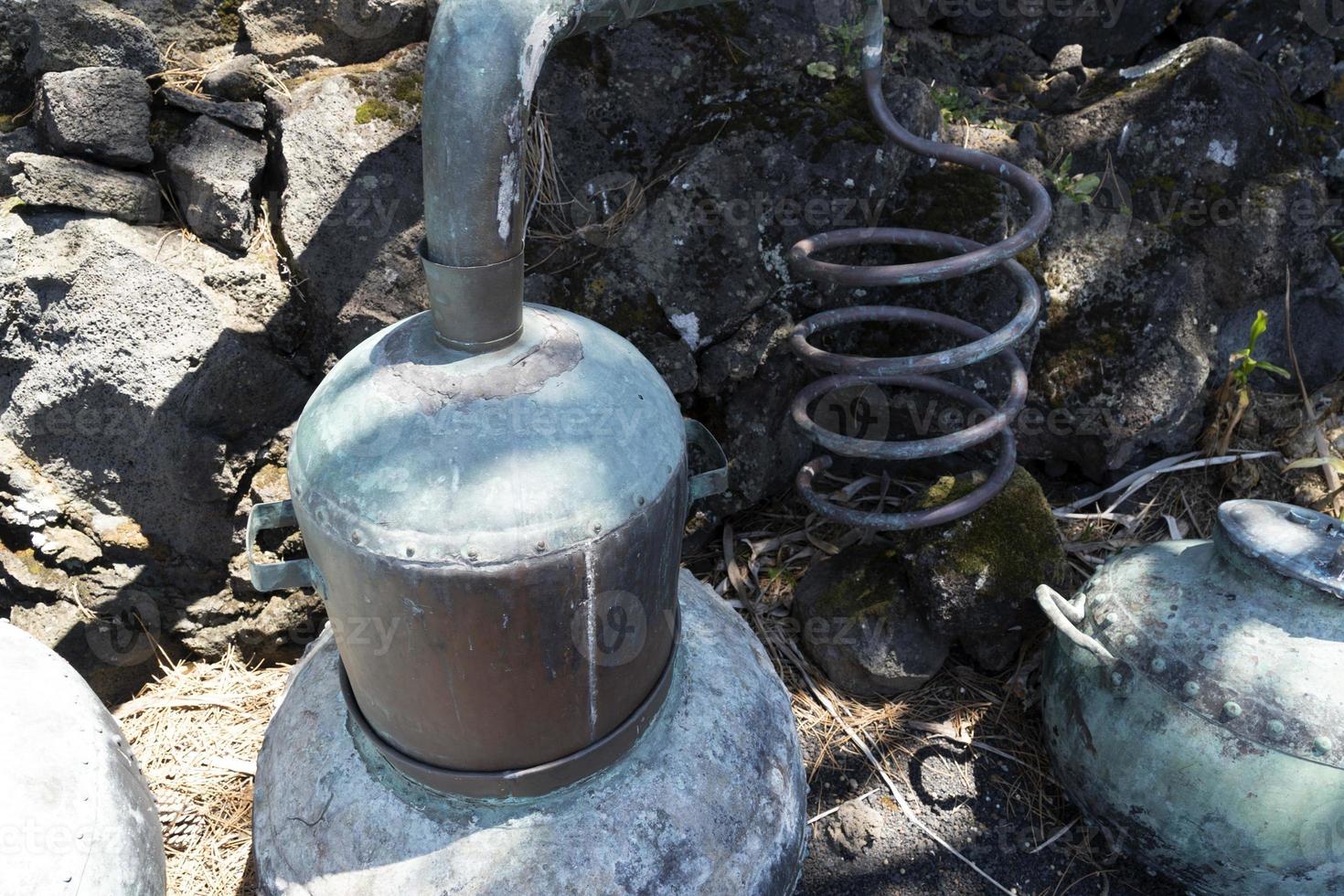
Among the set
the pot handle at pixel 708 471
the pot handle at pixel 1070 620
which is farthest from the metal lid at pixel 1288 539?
the pot handle at pixel 708 471

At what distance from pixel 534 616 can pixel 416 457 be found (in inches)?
14.1

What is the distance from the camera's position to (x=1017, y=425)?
3.43 meters

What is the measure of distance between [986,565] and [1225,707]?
31.0 inches

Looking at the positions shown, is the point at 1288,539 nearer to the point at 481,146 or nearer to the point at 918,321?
the point at 918,321

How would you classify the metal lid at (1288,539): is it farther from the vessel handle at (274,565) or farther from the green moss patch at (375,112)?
the green moss patch at (375,112)

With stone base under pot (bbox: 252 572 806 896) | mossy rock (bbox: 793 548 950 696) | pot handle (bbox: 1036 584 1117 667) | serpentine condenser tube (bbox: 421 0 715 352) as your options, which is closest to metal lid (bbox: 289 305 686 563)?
serpentine condenser tube (bbox: 421 0 715 352)

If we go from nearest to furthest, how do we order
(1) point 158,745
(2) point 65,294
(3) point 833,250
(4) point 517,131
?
(4) point 517,131, (2) point 65,294, (1) point 158,745, (3) point 833,250

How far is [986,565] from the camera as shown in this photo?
9.61 ft

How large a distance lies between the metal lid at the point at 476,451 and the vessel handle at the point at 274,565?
13cm

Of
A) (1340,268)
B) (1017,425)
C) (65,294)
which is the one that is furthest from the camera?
(1340,268)

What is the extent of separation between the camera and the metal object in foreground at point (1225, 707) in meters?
2.30

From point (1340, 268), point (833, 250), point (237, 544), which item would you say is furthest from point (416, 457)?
point (1340, 268)

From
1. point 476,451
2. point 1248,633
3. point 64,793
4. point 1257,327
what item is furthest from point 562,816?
point 1257,327

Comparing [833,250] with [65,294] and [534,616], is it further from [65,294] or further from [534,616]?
[65,294]
